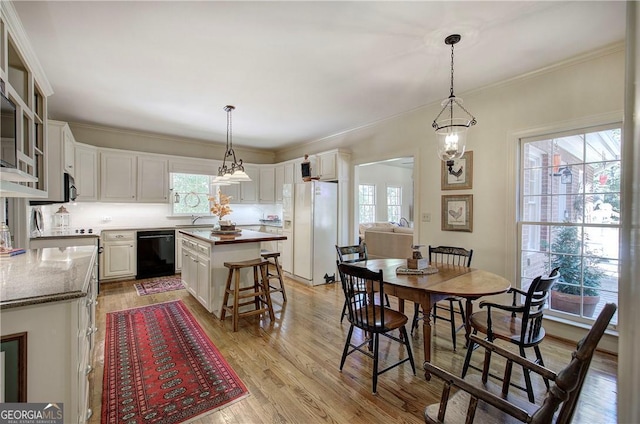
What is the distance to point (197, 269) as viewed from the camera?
151 inches

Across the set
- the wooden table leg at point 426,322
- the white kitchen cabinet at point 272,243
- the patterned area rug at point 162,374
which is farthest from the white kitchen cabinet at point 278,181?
the wooden table leg at point 426,322

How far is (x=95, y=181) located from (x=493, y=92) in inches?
236

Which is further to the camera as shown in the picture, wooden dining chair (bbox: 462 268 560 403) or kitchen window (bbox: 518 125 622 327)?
kitchen window (bbox: 518 125 622 327)

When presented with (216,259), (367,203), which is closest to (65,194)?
(216,259)

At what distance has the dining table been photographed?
213 cm

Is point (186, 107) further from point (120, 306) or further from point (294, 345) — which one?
point (294, 345)

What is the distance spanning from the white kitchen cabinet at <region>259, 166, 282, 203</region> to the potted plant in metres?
5.16

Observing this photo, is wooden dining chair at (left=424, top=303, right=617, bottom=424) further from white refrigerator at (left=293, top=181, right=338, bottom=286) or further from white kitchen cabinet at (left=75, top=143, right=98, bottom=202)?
white kitchen cabinet at (left=75, top=143, right=98, bottom=202)

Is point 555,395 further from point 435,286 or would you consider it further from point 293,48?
point 293,48

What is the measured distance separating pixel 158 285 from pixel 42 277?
335 cm

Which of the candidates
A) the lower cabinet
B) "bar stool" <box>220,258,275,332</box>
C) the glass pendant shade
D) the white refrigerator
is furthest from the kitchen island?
the glass pendant shade

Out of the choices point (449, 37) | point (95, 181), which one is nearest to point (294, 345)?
point (449, 37)

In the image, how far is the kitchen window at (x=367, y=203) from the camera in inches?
352

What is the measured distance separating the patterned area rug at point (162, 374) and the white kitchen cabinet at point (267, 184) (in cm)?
377
